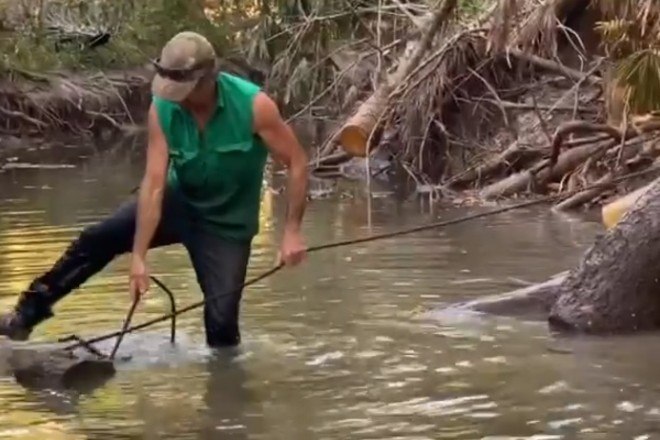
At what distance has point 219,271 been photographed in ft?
22.9

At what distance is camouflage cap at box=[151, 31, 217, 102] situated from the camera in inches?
259

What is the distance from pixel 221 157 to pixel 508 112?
32.3ft

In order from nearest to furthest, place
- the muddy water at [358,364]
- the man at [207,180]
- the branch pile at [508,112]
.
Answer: the muddy water at [358,364]
the man at [207,180]
the branch pile at [508,112]

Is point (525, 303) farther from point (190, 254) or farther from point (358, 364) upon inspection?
point (190, 254)

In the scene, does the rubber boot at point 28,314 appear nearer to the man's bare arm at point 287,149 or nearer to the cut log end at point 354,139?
the man's bare arm at point 287,149

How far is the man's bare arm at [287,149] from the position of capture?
21.9 ft

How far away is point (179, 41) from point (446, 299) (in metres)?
2.54

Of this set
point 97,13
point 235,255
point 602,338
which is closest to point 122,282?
point 235,255

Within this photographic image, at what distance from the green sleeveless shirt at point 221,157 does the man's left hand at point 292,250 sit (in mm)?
304

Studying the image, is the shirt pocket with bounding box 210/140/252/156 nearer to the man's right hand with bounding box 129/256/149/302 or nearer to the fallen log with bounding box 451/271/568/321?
the man's right hand with bounding box 129/256/149/302

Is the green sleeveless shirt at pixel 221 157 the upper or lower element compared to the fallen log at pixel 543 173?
upper

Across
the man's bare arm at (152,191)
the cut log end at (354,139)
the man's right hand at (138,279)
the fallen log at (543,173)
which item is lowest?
the fallen log at (543,173)

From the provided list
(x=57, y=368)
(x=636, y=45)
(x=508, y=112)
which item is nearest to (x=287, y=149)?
(x=57, y=368)

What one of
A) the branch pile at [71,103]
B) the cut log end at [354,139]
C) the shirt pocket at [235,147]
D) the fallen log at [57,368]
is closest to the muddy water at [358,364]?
the fallen log at [57,368]
